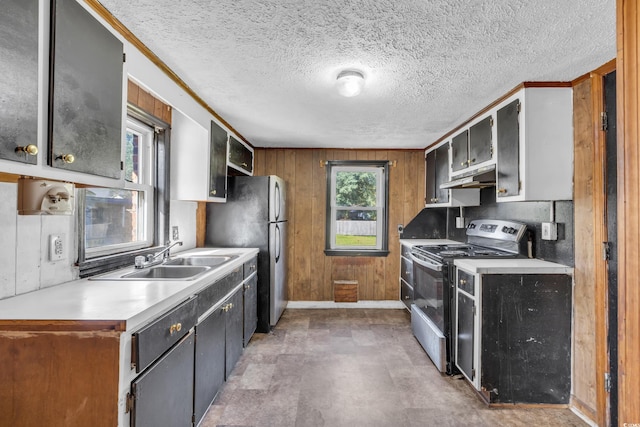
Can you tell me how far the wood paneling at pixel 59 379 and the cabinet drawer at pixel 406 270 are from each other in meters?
3.07

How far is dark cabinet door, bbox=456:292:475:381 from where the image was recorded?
226cm

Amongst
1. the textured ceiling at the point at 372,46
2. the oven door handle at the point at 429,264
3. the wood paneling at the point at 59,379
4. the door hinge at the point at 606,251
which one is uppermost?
the textured ceiling at the point at 372,46

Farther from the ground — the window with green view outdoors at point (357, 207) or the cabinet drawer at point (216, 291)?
the window with green view outdoors at point (357, 207)

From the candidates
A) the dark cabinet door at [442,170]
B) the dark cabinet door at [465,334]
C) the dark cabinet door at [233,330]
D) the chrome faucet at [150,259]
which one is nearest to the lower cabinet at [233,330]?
the dark cabinet door at [233,330]

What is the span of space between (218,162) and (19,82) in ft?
6.64

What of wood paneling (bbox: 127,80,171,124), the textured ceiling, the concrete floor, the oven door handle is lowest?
the concrete floor

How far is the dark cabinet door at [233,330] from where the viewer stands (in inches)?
93.1

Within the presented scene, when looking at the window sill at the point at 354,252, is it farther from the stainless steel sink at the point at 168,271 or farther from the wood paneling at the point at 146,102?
the wood paneling at the point at 146,102

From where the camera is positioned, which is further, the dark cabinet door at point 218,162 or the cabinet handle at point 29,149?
the dark cabinet door at point 218,162

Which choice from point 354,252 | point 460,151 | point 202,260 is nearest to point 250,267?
point 202,260

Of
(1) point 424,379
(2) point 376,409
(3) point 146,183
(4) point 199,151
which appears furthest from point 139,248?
(1) point 424,379

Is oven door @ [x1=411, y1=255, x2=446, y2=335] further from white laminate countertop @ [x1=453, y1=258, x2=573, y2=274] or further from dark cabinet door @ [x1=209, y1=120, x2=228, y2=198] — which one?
dark cabinet door @ [x1=209, y1=120, x2=228, y2=198]

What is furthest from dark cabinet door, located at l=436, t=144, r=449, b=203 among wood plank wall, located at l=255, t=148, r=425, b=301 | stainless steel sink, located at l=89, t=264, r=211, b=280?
stainless steel sink, located at l=89, t=264, r=211, b=280

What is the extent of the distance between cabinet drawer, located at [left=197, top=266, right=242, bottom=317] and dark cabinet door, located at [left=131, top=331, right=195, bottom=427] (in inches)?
7.7
